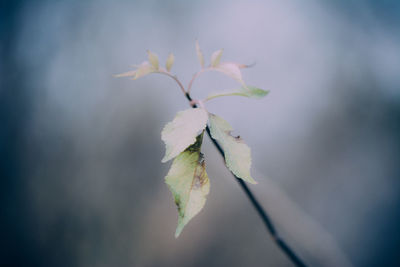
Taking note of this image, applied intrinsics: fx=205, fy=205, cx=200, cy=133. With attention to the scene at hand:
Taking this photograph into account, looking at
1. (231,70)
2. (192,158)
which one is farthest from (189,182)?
(231,70)

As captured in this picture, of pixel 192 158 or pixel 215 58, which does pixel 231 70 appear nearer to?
pixel 215 58

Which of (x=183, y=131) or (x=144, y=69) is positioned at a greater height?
(x=144, y=69)

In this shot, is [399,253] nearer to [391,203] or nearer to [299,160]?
[391,203]

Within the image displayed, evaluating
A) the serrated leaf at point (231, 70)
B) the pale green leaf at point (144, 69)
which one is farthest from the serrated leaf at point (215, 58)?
the pale green leaf at point (144, 69)

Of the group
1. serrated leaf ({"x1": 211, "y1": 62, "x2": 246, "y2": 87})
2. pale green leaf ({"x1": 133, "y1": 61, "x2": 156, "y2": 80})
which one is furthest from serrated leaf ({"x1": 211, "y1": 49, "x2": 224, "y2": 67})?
pale green leaf ({"x1": 133, "y1": 61, "x2": 156, "y2": 80})

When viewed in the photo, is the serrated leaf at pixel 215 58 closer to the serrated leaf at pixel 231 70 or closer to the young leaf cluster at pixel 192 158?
the serrated leaf at pixel 231 70

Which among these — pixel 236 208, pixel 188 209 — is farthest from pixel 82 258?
pixel 188 209

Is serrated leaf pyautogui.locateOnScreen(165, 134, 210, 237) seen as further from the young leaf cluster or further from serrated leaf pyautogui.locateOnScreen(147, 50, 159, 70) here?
serrated leaf pyautogui.locateOnScreen(147, 50, 159, 70)
